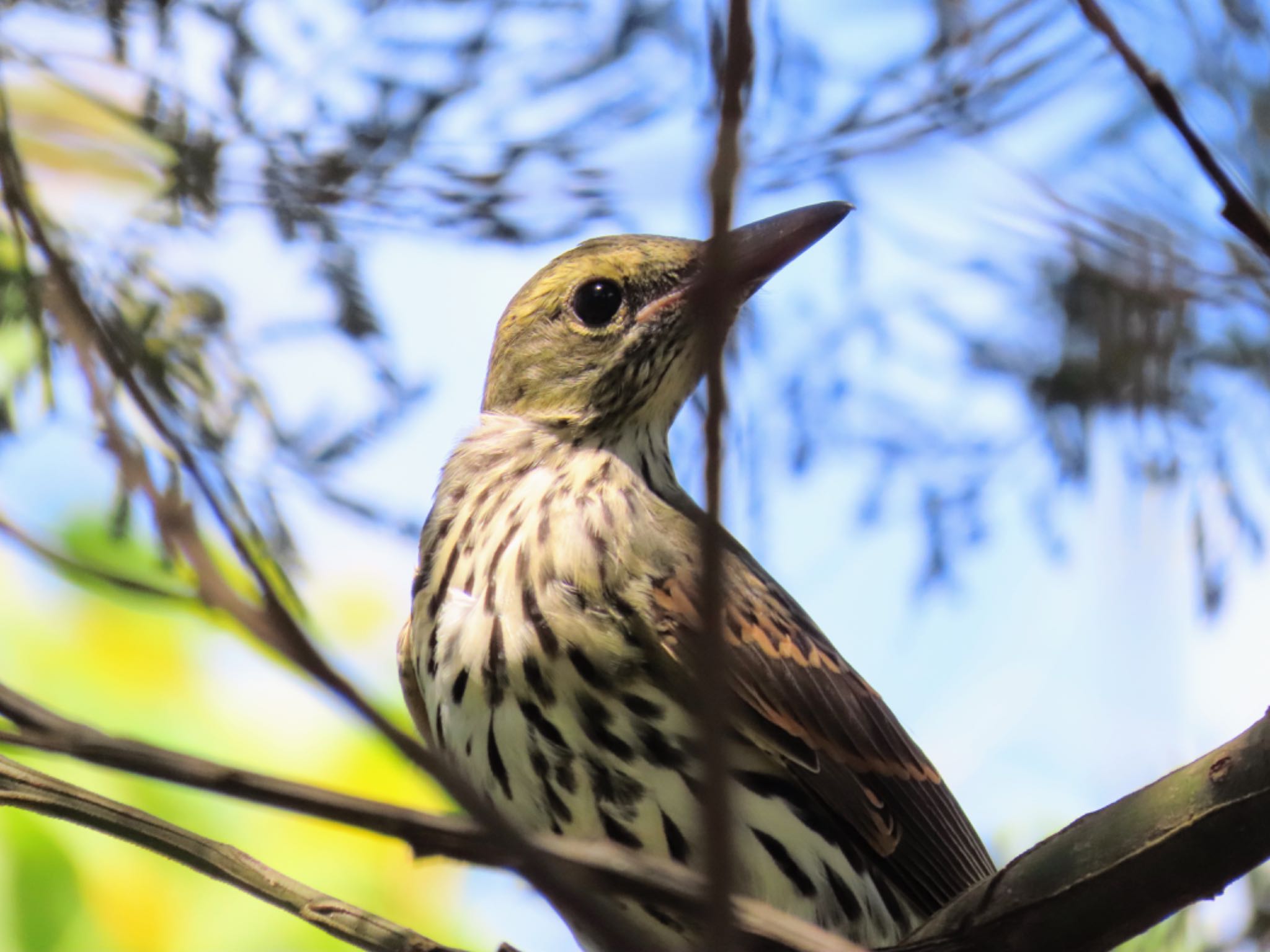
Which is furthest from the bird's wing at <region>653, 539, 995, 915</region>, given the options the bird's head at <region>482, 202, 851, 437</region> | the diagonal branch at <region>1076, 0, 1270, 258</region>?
the diagonal branch at <region>1076, 0, 1270, 258</region>

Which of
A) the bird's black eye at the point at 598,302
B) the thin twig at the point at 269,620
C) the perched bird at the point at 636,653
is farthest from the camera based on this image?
the bird's black eye at the point at 598,302

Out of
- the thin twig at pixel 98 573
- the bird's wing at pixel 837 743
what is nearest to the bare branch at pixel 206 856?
the thin twig at pixel 98 573

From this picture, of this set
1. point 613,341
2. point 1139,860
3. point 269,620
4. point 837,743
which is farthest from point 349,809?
point 613,341

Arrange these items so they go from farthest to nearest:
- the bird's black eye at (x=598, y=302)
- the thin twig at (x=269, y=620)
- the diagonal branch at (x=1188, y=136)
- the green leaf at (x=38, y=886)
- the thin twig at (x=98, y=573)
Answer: the green leaf at (x=38, y=886), the bird's black eye at (x=598, y=302), the diagonal branch at (x=1188, y=136), the thin twig at (x=98, y=573), the thin twig at (x=269, y=620)

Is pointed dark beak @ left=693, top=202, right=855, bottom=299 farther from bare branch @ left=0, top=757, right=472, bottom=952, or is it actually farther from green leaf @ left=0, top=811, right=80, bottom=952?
green leaf @ left=0, top=811, right=80, bottom=952

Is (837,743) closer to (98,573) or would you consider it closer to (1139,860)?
(1139,860)

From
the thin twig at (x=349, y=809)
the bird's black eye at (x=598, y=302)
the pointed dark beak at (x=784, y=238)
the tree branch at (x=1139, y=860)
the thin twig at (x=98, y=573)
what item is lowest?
the tree branch at (x=1139, y=860)

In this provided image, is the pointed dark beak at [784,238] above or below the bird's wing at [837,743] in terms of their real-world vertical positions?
above

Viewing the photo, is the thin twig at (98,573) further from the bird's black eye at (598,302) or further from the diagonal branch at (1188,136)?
the bird's black eye at (598,302)
